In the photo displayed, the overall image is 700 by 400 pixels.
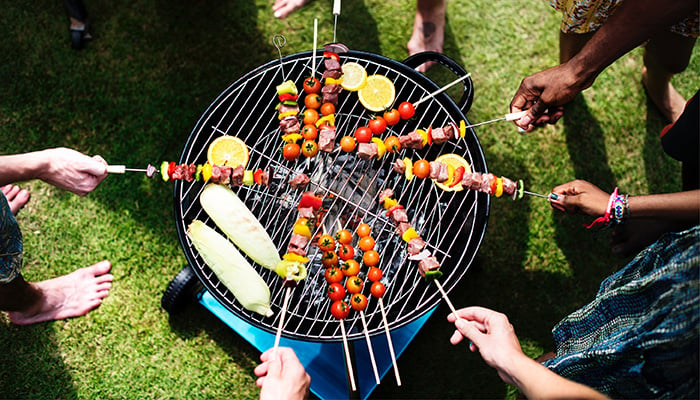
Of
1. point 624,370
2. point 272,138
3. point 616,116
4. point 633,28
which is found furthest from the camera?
point 616,116

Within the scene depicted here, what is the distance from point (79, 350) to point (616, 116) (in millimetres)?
5247

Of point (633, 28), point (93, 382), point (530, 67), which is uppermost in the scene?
point (633, 28)

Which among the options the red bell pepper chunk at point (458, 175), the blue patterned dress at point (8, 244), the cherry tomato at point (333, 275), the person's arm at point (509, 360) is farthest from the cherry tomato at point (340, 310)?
the blue patterned dress at point (8, 244)

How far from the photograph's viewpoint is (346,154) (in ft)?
11.1

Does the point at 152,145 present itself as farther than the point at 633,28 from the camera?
Yes

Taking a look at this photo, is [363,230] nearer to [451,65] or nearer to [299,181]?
[299,181]

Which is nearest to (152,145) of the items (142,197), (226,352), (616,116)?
(142,197)

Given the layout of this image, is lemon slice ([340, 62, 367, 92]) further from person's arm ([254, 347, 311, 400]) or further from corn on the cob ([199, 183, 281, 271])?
person's arm ([254, 347, 311, 400])

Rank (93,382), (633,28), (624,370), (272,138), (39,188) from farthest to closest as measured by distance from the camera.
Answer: (39,188) < (93,382) < (272,138) < (633,28) < (624,370)

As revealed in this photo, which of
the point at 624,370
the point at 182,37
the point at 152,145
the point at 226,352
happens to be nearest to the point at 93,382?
the point at 226,352

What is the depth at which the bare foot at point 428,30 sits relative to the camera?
4.46 meters

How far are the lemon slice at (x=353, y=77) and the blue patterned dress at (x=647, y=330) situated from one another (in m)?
1.89

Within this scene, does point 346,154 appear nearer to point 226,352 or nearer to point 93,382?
point 226,352

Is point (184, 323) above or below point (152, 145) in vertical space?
below
